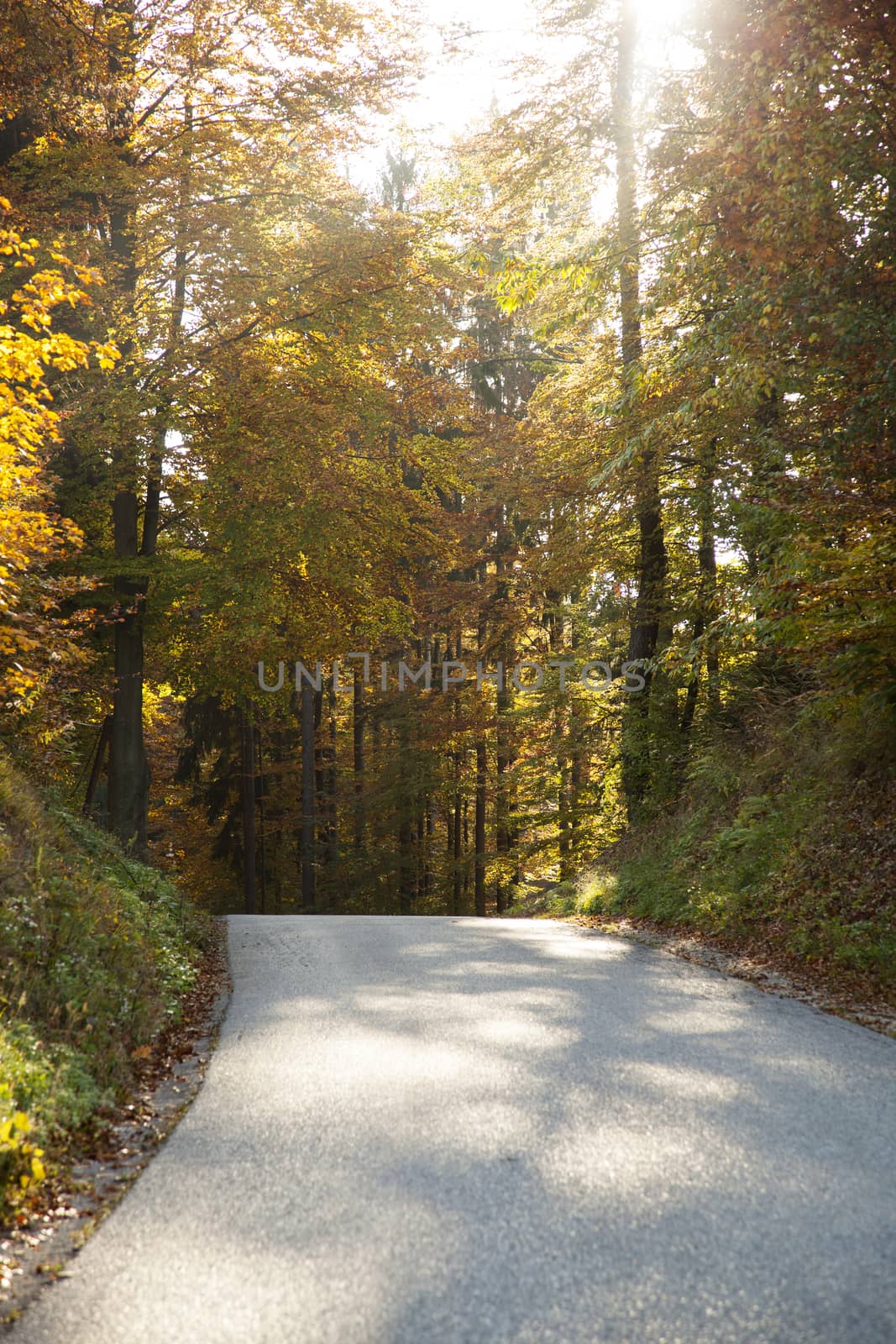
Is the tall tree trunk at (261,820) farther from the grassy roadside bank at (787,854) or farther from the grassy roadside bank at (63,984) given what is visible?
the grassy roadside bank at (63,984)

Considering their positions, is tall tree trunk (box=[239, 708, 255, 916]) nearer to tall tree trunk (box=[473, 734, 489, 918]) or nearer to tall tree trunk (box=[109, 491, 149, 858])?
tall tree trunk (box=[473, 734, 489, 918])

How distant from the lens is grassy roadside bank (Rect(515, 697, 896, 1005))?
840cm

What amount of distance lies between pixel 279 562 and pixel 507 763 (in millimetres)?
12055

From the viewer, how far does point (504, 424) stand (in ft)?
62.3

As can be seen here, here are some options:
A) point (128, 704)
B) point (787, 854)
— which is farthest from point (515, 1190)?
point (128, 704)

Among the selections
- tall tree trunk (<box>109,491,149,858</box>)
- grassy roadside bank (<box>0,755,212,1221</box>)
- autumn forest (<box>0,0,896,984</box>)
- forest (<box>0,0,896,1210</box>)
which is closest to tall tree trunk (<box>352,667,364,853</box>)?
forest (<box>0,0,896,1210</box>)

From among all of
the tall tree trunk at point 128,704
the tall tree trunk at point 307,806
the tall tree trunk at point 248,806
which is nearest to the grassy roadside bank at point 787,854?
the tall tree trunk at point 128,704

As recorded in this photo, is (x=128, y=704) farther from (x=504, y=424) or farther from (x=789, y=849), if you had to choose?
(x=789, y=849)

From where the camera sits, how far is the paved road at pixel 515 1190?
2.99m

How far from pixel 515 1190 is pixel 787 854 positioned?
23.7 feet

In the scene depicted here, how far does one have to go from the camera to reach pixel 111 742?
15.5m

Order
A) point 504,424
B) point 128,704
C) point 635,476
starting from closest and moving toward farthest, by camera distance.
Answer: point 635,476
point 128,704
point 504,424

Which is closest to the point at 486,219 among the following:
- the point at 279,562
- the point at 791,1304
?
the point at 279,562

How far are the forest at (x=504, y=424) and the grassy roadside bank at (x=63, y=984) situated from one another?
59 millimetres
